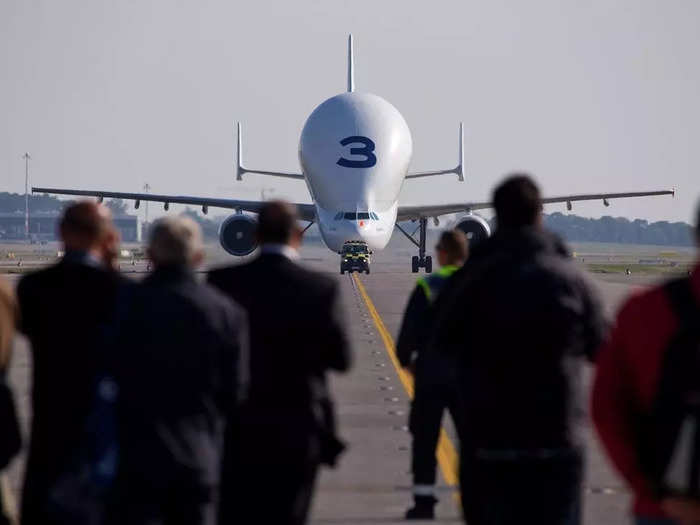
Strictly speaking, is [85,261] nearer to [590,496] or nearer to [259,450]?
[259,450]

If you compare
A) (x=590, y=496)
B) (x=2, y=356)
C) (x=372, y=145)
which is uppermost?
(x=372, y=145)

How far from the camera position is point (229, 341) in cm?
614

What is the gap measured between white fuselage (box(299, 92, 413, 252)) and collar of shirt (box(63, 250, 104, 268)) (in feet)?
135

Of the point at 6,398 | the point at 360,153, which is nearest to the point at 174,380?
the point at 6,398

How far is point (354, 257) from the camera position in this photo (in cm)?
5147

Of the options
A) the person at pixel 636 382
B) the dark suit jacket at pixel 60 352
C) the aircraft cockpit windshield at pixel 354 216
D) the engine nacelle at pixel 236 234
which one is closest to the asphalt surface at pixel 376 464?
the dark suit jacket at pixel 60 352

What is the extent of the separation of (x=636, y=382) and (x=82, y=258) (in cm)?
271

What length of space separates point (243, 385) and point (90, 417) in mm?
632

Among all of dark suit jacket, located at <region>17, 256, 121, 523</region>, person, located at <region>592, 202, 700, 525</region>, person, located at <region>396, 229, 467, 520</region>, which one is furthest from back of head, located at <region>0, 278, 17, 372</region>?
person, located at <region>396, 229, 467, 520</region>

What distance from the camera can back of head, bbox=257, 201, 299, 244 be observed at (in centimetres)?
666

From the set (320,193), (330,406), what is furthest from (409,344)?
(320,193)

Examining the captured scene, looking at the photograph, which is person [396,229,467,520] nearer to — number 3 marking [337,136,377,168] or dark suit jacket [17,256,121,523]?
dark suit jacket [17,256,121,523]

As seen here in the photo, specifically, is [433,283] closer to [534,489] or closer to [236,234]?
[534,489]

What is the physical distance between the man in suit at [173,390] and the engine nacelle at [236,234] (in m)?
41.4
